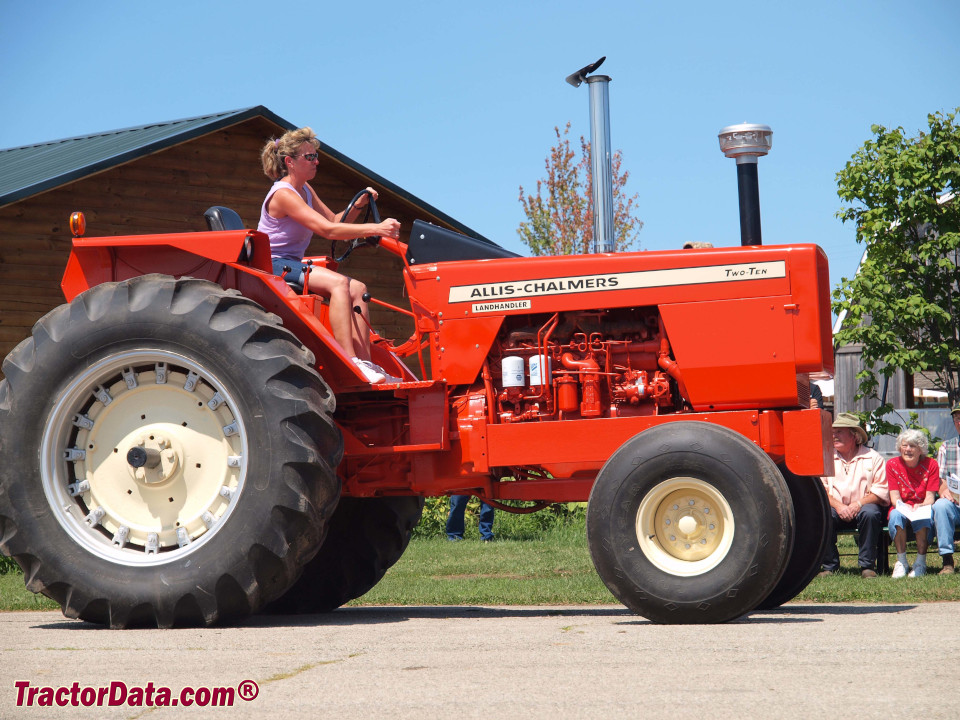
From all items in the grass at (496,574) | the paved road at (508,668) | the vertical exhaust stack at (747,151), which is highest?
the vertical exhaust stack at (747,151)

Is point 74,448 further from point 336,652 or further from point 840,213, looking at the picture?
point 840,213

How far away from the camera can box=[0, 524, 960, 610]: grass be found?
24.1ft

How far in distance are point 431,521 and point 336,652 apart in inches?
381

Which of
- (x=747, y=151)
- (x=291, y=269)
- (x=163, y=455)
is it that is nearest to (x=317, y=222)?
(x=291, y=269)

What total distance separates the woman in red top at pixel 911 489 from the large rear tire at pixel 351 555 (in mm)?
4072

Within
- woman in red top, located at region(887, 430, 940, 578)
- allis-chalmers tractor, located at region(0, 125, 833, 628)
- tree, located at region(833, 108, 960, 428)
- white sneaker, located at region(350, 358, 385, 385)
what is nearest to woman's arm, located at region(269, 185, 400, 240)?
allis-chalmers tractor, located at region(0, 125, 833, 628)

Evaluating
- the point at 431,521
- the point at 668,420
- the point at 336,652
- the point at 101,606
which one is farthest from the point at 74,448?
the point at 431,521

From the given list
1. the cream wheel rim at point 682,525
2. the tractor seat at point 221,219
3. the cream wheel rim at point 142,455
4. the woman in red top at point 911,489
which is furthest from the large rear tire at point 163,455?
the woman in red top at point 911,489

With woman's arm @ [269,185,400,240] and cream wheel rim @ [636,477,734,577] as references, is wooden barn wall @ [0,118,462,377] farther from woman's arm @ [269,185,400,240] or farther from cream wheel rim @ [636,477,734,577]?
cream wheel rim @ [636,477,734,577]

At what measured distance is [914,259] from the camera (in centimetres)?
1466

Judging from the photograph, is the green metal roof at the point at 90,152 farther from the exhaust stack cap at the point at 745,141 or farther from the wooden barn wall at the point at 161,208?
the exhaust stack cap at the point at 745,141

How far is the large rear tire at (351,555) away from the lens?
689 centimetres

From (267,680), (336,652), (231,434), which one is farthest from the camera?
(231,434)

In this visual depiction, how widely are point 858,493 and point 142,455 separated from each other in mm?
6014
